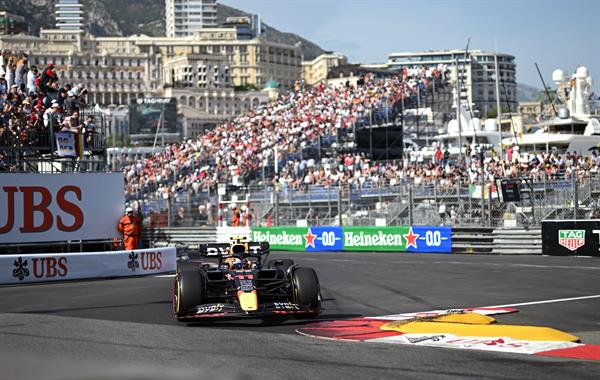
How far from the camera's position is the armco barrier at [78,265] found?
22.6 meters

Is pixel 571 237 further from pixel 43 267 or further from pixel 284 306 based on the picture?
pixel 284 306

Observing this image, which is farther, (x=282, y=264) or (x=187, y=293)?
(x=282, y=264)

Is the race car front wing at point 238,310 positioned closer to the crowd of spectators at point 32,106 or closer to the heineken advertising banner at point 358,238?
the crowd of spectators at point 32,106

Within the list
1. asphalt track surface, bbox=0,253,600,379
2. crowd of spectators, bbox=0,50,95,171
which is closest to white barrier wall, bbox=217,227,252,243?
crowd of spectators, bbox=0,50,95,171

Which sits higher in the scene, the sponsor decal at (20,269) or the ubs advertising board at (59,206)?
the ubs advertising board at (59,206)

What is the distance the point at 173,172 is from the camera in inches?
1946

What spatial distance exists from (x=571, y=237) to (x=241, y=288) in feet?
55.1

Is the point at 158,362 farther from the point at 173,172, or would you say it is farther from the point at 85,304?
the point at 173,172

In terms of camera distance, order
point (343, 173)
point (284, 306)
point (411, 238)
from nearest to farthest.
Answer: point (284, 306) → point (411, 238) → point (343, 173)

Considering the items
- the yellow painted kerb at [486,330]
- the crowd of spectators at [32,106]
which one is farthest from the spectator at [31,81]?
the yellow painted kerb at [486,330]

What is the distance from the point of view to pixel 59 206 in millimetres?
→ 26469

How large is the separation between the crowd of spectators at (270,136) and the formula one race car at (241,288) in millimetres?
28265

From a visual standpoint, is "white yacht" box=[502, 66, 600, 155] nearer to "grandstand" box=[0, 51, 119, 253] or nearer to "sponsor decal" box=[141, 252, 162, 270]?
"grandstand" box=[0, 51, 119, 253]

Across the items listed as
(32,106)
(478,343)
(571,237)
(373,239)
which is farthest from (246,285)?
(373,239)
